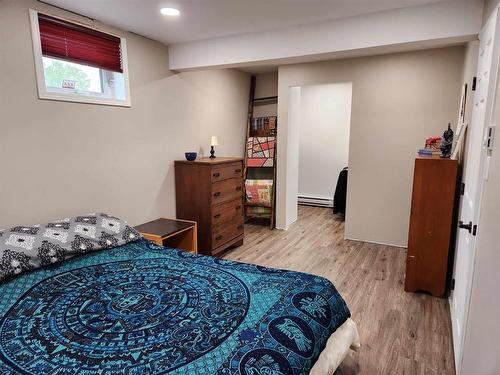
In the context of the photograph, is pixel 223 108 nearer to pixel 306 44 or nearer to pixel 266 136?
pixel 266 136

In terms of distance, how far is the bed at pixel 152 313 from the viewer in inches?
49.4

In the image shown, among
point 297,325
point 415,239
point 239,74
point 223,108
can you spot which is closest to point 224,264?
point 297,325

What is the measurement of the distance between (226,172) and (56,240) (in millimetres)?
1943

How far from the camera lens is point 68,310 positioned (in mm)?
1594

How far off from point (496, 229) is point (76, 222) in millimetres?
2546

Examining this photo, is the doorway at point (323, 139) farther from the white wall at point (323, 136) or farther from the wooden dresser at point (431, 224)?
the wooden dresser at point (431, 224)

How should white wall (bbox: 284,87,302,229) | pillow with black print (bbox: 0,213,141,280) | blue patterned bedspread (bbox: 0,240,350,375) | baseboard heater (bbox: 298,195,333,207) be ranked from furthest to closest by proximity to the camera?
baseboard heater (bbox: 298,195,333,207), white wall (bbox: 284,87,302,229), pillow with black print (bbox: 0,213,141,280), blue patterned bedspread (bbox: 0,240,350,375)

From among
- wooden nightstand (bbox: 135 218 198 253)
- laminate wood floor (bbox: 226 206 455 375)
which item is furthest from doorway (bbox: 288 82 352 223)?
wooden nightstand (bbox: 135 218 198 253)

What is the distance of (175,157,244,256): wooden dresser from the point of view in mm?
3488

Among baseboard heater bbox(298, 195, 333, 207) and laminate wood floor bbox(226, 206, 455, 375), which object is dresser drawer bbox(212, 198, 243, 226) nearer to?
laminate wood floor bbox(226, 206, 455, 375)

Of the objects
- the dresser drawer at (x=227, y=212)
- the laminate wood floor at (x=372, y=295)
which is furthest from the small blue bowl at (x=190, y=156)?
the laminate wood floor at (x=372, y=295)

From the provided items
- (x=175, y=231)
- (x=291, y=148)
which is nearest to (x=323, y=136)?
(x=291, y=148)

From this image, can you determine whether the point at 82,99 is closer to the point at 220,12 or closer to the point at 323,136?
the point at 220,12

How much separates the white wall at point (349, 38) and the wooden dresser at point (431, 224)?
3.20 ft
